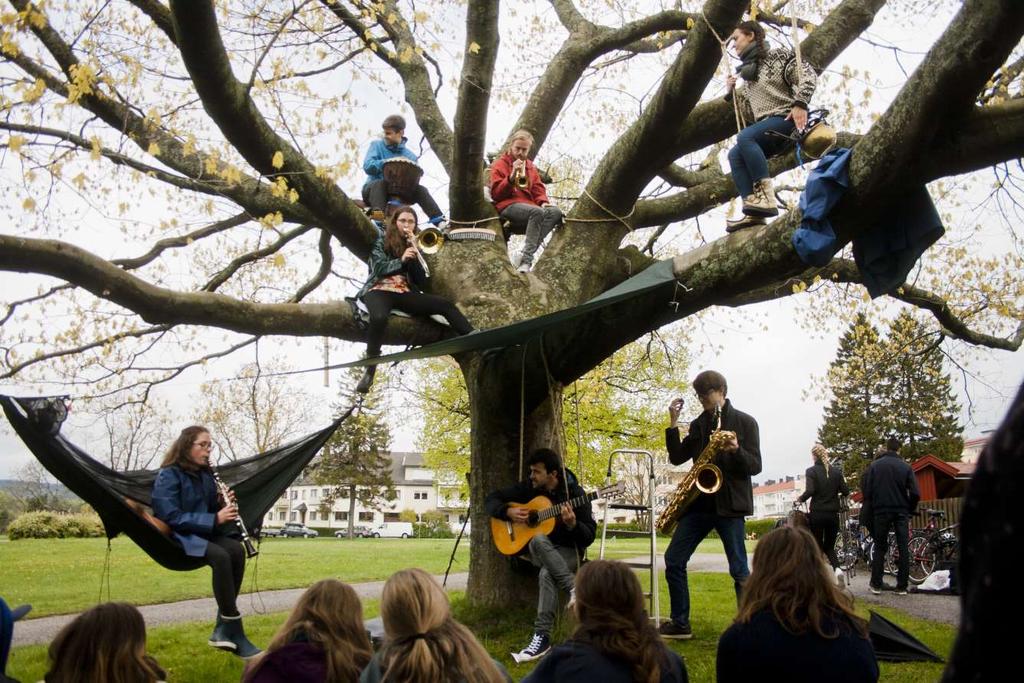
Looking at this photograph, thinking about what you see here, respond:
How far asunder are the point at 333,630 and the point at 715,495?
3.33 metres

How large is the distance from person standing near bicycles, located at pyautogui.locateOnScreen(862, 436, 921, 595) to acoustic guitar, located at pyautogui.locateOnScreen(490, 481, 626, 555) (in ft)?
13.7

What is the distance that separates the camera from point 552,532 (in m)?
5.48

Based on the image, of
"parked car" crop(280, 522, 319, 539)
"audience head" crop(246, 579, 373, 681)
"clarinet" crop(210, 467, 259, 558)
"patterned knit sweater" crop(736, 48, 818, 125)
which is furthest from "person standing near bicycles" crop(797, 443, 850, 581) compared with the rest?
"parked car" crop(280, 522, 319, 539)

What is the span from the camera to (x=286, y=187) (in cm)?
527

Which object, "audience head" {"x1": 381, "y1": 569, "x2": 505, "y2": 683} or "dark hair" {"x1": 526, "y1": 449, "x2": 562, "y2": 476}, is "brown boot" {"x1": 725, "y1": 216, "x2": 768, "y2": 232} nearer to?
"dark hair" {"x1": 526, "y1": 449, "x2": 562, "y2": 476}

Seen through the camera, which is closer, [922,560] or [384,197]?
[384,197]

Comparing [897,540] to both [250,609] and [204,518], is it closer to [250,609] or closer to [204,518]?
[250,609]

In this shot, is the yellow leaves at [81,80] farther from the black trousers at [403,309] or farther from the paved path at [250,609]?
the paved path at [250,609]

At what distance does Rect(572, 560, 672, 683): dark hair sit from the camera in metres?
2.59

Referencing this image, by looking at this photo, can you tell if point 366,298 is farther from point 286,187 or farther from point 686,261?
point 686,261

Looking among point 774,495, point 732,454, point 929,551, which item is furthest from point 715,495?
point 774,495

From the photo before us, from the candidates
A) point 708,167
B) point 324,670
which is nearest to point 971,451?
point 708,167

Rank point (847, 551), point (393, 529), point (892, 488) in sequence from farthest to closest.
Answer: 1. point (393, 529)
2. point (847, 551)
3. point (892, 488)

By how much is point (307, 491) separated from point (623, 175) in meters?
77.6
